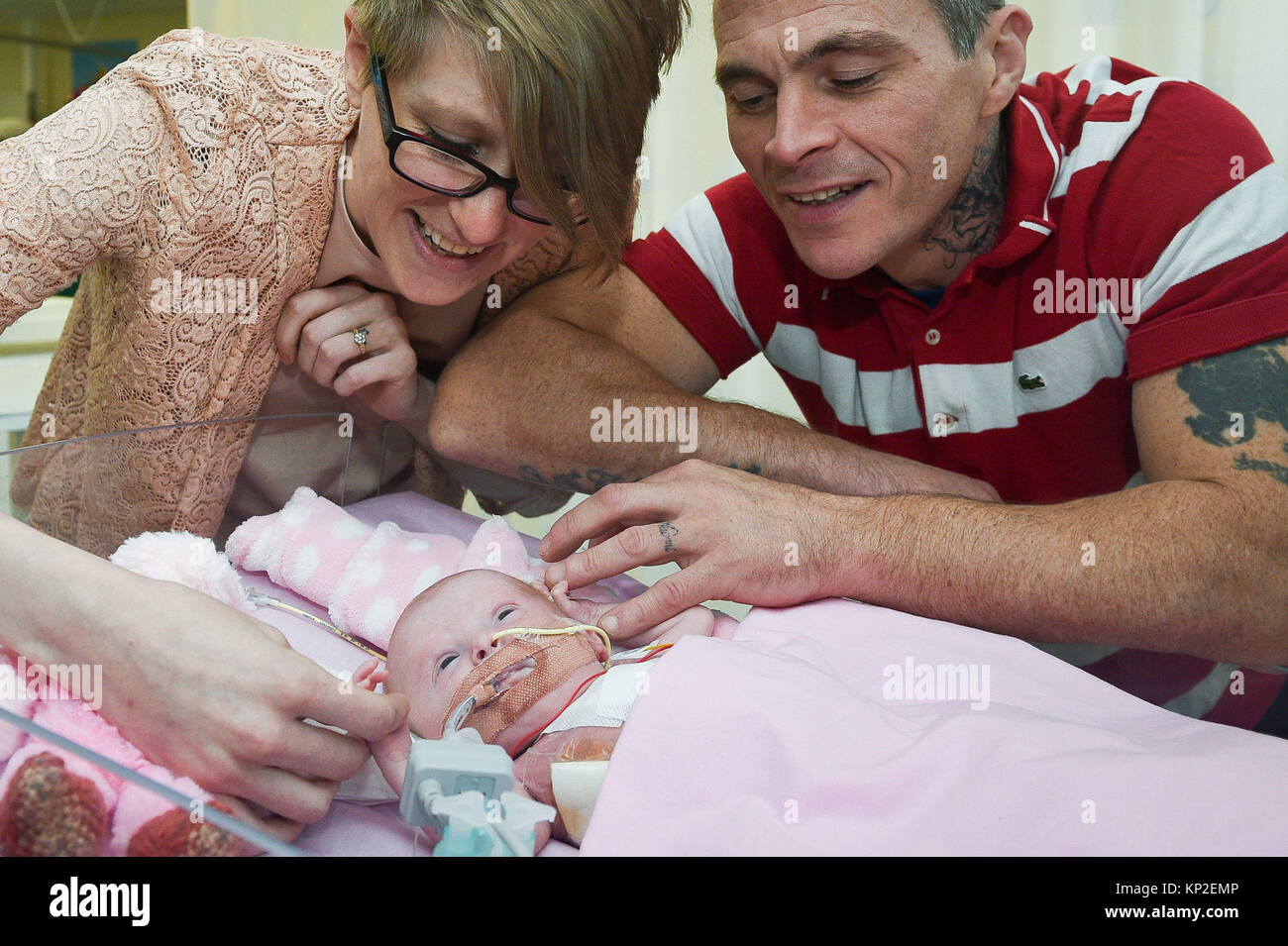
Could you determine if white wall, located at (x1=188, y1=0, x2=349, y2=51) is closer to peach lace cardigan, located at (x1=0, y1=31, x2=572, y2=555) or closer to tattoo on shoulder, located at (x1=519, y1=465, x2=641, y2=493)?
peach lace cardigan, located at (x1=0, y1=31, x2=572, y2=555)

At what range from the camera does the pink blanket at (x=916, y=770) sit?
80cm

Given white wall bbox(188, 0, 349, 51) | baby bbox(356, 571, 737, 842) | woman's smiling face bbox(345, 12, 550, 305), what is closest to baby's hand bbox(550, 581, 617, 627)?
baby bbox(356, 571, 737, 842)

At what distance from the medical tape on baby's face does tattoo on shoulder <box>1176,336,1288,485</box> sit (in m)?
0.74

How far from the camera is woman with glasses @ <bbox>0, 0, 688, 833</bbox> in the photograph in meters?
1.17

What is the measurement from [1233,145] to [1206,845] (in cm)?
93

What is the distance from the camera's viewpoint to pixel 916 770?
2.84 ft

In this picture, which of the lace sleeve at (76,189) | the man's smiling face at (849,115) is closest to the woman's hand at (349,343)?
the lace sleeve at (76,189)

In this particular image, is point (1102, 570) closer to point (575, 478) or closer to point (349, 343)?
point (575, 478)

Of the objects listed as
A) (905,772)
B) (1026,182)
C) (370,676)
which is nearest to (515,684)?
(370,676)

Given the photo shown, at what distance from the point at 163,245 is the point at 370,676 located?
24.4 inches
